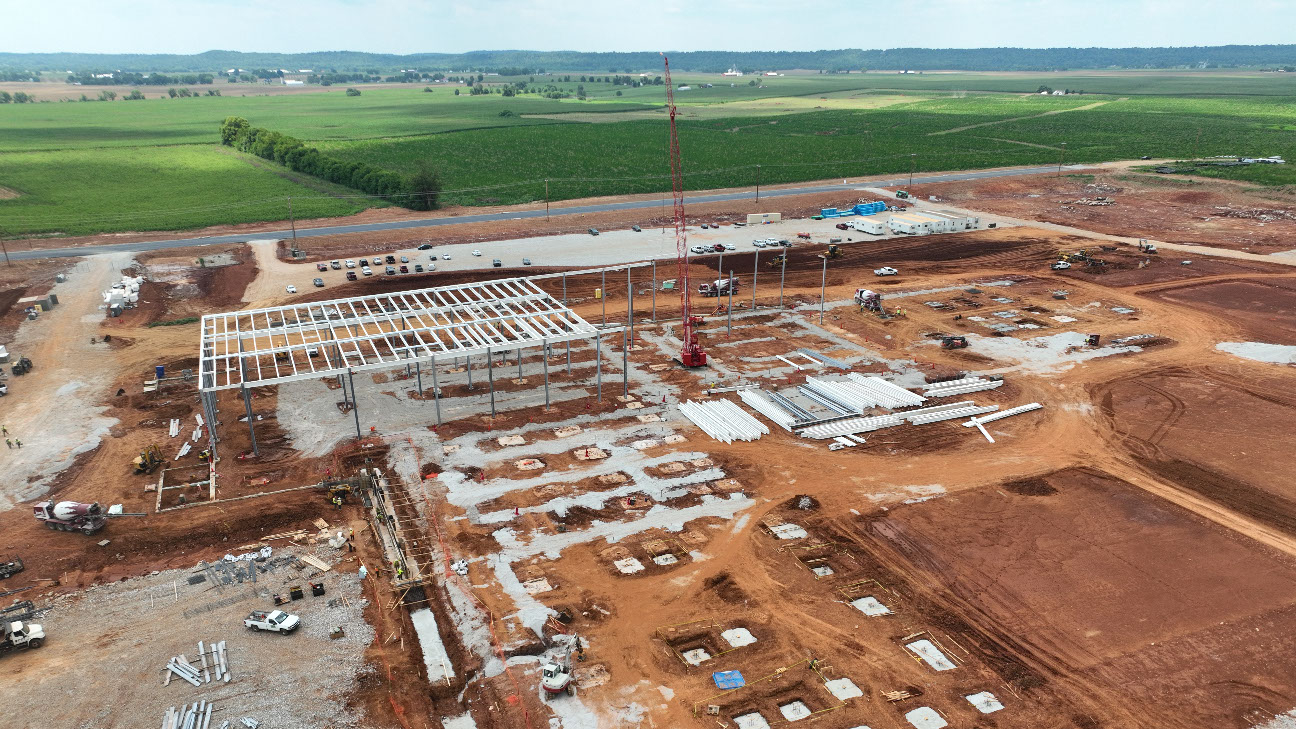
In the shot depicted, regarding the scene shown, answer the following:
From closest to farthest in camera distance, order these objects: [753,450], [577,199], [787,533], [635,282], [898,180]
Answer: [787,533] < [753,450] < [635,282] < [577,199] < [898,180]

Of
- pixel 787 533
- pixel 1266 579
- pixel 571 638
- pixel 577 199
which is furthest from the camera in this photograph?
pixel 577 199

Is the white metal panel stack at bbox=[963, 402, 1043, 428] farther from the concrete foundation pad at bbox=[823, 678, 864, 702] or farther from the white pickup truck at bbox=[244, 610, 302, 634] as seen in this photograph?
the white pickup truck at bbox=[244, 610, 302, 634]

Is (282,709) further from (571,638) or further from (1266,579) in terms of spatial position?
(1266,579)

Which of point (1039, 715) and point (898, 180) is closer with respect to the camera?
point (1039, 715)

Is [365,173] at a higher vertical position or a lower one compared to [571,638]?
higher

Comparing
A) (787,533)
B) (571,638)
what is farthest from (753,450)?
(571,638)

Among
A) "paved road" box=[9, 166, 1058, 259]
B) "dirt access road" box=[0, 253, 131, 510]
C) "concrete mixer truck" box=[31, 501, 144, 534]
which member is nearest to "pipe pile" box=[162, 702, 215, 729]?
"concrete mixer truck" box=[31, 501, 144, 534]

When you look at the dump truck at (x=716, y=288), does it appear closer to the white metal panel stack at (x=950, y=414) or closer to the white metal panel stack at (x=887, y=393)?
the white metal panel stack at (x=887, y=393)
